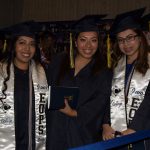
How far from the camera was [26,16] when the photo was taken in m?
8.56

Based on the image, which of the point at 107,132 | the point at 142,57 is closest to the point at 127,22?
the point at 142,57

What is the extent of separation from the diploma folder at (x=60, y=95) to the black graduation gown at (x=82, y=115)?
0.61 feet

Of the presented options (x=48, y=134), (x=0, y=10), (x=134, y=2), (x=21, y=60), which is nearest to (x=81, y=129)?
(x=48, y=134)

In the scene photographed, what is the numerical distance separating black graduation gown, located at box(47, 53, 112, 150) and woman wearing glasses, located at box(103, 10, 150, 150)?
83mm

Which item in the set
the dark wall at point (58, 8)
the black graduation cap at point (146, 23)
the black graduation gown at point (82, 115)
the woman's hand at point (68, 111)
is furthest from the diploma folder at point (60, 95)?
the dark wall at point (58, 8)

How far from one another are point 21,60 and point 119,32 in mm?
855

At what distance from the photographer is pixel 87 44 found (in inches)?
116

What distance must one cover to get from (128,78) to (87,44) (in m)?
0.45

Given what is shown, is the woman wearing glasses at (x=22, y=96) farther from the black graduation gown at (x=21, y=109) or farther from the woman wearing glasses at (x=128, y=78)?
the woman wearing glasses at (x=128, y=78)

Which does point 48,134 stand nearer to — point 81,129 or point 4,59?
point 81,129

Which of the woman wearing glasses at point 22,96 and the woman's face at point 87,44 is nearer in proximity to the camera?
the woman wearing glasses at point 22,96

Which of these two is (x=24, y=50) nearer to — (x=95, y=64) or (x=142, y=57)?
(x=95, y=64)

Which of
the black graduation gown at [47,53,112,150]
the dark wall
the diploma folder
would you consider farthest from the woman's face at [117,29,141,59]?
the dark wall

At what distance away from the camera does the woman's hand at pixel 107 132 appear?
2924 millimetres
